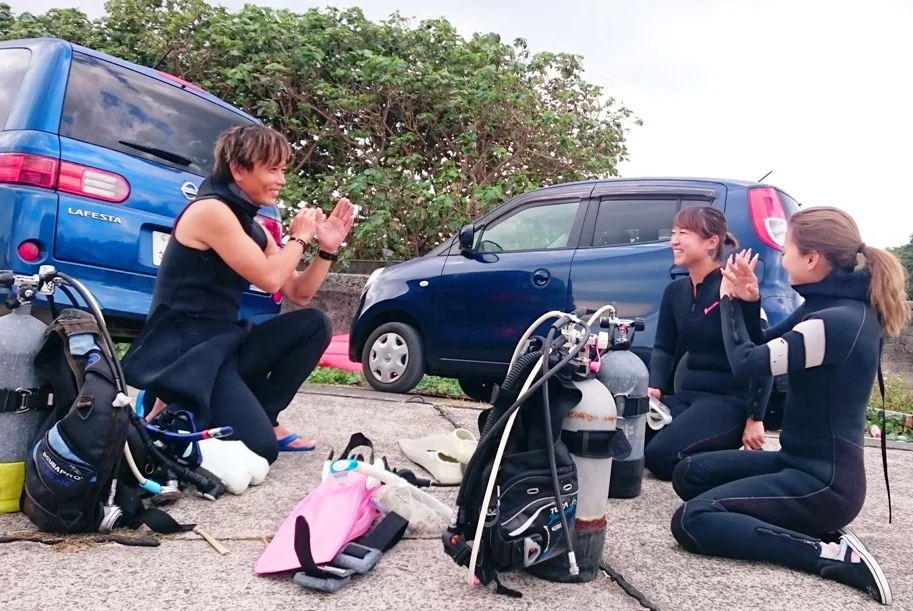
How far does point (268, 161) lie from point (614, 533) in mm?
2046

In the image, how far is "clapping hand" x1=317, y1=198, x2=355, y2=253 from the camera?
11.2ft

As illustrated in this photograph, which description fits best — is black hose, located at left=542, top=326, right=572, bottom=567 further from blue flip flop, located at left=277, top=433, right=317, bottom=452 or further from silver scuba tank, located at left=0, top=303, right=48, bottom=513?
blue flip flop, located at left=277, top=433, right=317, bottom=452

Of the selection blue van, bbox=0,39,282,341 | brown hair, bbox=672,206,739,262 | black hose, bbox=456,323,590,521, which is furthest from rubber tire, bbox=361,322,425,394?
black hose, bbox=456,323,590,521

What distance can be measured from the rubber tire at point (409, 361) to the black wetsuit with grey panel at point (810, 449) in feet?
12.4

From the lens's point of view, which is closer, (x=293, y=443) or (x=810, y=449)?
(x=810, y=449)

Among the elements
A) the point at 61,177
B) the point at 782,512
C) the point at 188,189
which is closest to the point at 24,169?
the point at 61,177

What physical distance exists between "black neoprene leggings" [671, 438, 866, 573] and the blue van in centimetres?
293

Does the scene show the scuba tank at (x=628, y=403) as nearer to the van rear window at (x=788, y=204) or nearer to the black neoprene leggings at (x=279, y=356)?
the black neoprene leggings at (x=279, y=356)

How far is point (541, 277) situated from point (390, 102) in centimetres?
496

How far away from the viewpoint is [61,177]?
369 cm

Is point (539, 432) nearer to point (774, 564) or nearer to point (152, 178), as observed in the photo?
point (774, 564)

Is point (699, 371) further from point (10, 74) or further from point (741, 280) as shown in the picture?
point (10, 74)

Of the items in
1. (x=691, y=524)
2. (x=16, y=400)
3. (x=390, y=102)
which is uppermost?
(x=390, y=102)

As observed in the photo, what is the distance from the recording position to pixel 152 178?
4094 mm
